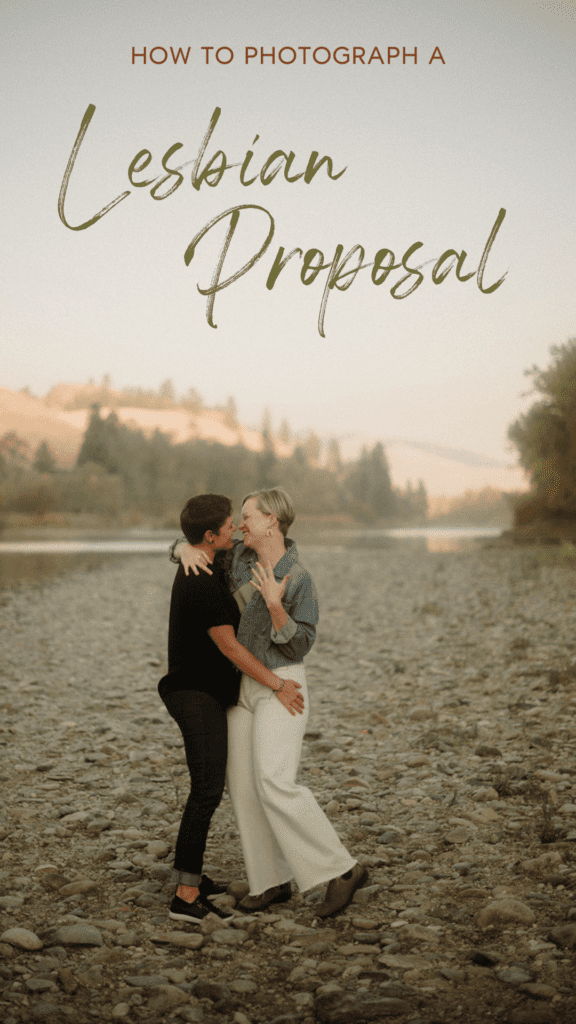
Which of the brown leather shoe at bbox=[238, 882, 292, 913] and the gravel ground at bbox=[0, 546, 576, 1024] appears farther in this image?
the brown leather shoe at bbox=[238, 882, 292, 913]

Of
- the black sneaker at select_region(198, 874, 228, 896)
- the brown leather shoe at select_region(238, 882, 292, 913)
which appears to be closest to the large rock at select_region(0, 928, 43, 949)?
the black sneaker at select_region(198, 874, 228, 896)

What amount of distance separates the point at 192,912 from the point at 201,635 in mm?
1790

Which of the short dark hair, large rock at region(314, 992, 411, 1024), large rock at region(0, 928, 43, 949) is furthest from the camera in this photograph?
the short dark hair

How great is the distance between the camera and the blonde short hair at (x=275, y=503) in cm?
485

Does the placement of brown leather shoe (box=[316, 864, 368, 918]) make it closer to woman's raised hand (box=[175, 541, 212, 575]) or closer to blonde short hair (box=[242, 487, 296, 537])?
woman's raised hand (box=[175, 541, 212, 575])

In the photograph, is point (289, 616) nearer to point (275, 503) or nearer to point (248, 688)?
point (248, 688)

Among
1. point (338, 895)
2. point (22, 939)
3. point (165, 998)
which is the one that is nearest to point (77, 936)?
point (22, 939)

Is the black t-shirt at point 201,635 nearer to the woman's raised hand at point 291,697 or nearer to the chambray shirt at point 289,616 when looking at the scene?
the chambray shirt at point 289,616

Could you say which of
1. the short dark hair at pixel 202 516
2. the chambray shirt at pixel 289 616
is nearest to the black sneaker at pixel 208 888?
the chambray shirt at pixel 289 616

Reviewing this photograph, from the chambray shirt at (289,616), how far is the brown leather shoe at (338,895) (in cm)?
149

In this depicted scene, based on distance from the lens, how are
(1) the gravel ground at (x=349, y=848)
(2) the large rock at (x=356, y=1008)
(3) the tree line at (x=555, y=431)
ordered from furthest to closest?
(3) the tree line at (x=555, y=431) < (1) the gravel ground at (x=349, y=848) < (2) the large rock at (x=356, y=1008)

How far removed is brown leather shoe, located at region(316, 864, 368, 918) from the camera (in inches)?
202

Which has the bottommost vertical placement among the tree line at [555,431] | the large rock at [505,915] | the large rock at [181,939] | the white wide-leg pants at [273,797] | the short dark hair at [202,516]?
the large rock at [181,939]

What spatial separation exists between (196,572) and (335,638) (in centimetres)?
1311
